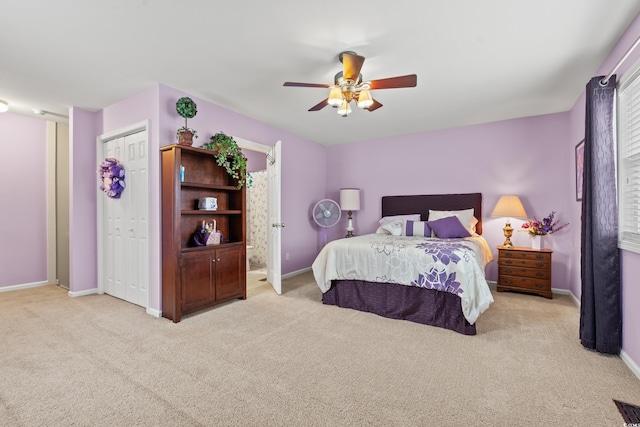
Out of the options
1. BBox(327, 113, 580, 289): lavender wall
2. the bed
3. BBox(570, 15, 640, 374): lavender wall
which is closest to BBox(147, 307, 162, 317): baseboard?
the bed

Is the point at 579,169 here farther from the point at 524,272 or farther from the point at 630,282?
the point at 630,282

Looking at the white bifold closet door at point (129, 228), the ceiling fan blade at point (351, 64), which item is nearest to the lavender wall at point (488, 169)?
the ceiling fan blade at point (351, 64)

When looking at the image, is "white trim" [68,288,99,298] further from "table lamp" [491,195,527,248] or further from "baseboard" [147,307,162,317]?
"table lamp" [491,195,527,248]

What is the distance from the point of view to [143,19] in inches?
81.4

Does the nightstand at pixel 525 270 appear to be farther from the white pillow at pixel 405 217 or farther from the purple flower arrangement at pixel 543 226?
the white pillow at pixel 405 217

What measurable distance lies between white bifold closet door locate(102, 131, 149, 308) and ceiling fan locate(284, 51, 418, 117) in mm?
2052

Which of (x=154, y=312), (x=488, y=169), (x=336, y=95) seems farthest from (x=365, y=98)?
(x=154, y=312)

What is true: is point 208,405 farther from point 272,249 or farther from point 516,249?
point 516,249

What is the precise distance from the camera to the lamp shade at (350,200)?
525 centimetres

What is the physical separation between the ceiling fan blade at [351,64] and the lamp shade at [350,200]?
291cm

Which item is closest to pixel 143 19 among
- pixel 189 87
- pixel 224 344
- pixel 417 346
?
pixel 189 87

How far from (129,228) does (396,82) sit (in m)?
3.28

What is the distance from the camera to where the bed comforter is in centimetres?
265

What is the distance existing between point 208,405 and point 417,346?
1.60m
